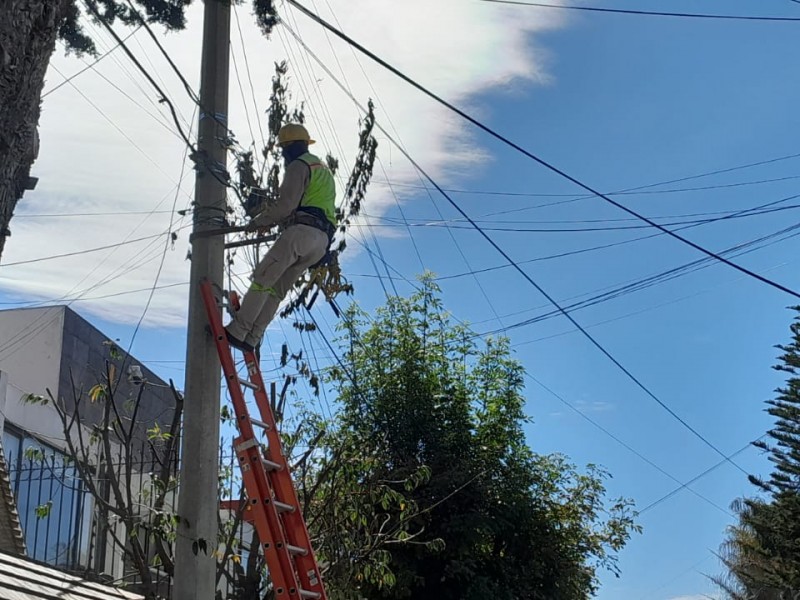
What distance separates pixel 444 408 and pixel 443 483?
116 cm

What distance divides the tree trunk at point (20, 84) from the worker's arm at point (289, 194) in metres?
2.08

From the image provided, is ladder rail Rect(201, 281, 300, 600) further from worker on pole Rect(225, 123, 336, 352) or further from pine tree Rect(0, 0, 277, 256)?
pine tree Rect(0, 0, 277, 256)

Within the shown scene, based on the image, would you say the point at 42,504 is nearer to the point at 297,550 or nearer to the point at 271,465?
the point at 271,465

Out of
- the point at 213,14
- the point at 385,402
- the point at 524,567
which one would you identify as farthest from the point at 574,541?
the point at 213,14

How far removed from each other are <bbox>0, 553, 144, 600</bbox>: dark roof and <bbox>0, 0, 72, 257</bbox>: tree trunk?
6.46 feet

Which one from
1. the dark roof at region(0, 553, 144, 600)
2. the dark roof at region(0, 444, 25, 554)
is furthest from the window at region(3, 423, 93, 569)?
Answer: the dark roof at region(0, 553, 144, 600)

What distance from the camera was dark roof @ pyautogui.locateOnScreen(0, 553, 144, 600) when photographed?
4.82 m

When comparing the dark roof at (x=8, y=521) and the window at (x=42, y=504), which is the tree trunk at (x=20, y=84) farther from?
the window at (x=42, y=504)

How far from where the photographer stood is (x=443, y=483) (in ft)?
40.5

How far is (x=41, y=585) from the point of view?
17.0 feet

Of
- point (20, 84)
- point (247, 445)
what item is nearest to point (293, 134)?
point (247, 445)

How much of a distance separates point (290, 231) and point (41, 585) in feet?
→ 7.50

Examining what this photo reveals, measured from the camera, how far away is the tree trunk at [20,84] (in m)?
3.57

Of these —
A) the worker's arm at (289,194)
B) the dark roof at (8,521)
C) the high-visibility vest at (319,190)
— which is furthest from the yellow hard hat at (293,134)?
the dark roof at (8,521)
